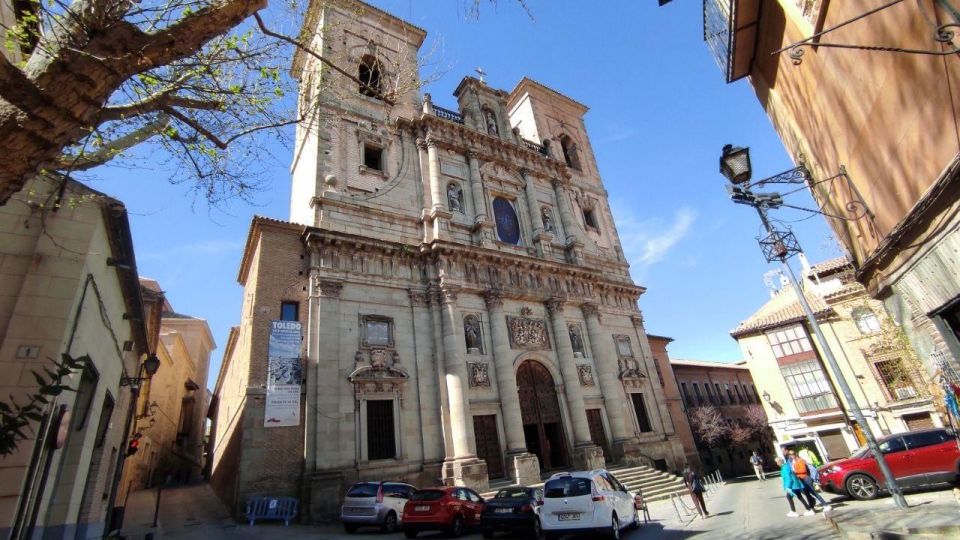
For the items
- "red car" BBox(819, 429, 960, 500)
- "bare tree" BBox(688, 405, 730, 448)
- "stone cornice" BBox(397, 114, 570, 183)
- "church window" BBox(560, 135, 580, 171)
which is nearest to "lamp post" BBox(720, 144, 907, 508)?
"red car" BBox(819, 429, 960, 500)

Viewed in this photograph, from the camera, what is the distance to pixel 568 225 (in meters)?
26.5

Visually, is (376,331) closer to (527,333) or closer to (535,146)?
(527,333)

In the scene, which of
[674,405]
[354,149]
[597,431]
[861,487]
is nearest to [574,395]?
[597,431]

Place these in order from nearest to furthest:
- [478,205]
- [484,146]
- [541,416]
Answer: [541,416], [478,205], [484,146]

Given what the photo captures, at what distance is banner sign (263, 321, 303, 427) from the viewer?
565 inches

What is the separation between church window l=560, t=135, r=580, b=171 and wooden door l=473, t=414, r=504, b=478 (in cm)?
1977

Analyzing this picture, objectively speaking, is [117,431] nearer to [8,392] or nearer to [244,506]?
[244,506]

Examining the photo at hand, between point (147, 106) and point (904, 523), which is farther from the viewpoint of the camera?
point (147, 106)

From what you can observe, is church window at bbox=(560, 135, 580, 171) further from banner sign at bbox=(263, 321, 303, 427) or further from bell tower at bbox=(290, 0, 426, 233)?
banner sign at bbox=(263, 321, 303, 427)

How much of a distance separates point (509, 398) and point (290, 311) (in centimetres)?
932

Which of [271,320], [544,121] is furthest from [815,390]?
[271,320]

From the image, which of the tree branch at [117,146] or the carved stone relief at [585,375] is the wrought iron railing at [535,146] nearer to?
the carved stone relief at [585,375]

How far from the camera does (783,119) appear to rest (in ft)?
26.9

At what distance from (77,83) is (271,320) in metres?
12.8
